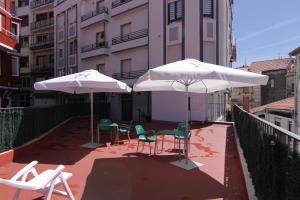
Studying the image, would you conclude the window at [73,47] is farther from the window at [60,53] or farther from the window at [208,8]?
the window at [208,8]

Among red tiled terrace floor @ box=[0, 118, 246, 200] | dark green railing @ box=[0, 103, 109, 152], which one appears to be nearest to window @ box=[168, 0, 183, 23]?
dark green railing @ box=[0, 103, 109, 152]

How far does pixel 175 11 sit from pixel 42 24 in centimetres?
2218

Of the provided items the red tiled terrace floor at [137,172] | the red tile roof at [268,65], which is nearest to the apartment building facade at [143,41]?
the red tiled terrace floor at [137,172]

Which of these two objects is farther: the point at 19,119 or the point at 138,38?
the point at 138,38

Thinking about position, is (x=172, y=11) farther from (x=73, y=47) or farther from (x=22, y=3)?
(x=22, y=3)

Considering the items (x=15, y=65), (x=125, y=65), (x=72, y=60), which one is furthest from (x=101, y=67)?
(x=15, y=65)

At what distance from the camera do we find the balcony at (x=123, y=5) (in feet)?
68.2

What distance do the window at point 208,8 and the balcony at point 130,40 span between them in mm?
4929

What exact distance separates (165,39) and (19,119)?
12.9 metres

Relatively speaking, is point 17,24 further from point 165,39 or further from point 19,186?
point 19,186

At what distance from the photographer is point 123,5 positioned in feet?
72.8

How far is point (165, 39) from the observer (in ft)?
61.8

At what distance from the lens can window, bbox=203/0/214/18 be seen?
1770 centimetres

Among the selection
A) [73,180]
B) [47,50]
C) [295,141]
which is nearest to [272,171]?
[295,141]
